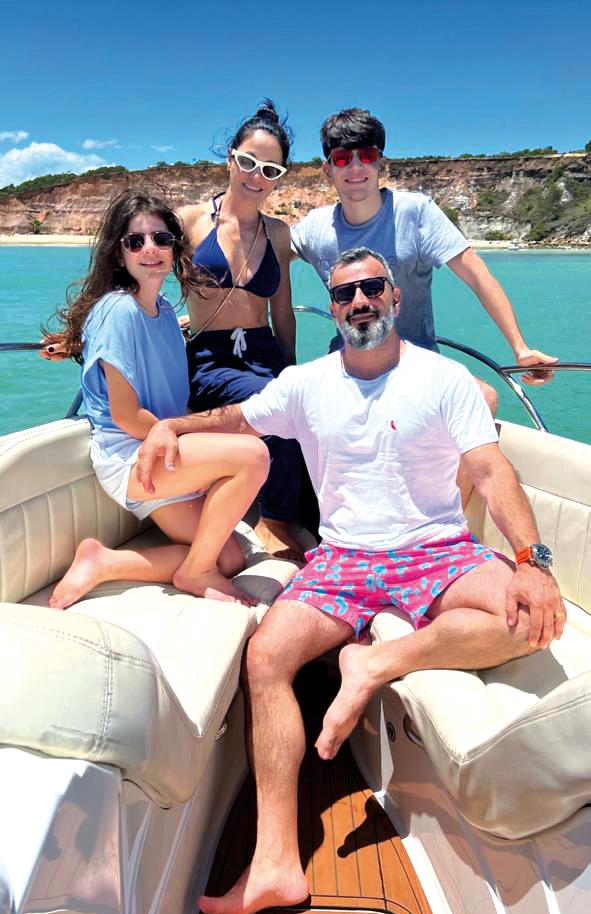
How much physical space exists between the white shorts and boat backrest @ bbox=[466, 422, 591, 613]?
1029 mm

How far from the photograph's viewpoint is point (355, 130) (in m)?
2.45

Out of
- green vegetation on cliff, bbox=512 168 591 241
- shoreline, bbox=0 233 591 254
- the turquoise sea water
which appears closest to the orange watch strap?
the turquoise sea water

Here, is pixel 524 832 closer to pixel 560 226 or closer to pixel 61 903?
pixel 61 903

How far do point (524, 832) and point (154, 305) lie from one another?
1.67m

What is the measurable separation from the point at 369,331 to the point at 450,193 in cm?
7823

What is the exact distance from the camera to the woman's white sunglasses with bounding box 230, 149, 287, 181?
2395 millimetres

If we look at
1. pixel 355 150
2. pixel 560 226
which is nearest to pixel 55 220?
pixel 560 226

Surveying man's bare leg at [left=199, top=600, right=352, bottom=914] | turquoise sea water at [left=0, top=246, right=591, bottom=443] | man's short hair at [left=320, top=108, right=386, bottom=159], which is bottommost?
turquoise sea water at [left=0, top=246, right=591, bottom=443]

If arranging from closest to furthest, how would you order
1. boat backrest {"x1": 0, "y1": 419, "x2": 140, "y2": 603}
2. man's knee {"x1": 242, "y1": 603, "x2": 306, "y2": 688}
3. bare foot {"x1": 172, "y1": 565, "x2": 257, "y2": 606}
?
man's knee {"x1": 242, "y1": 603, "x2": 306, "y2": 688} → boat backrest {"x1": 0, "y1": 419, "x2": 140, "y2": 603} → bare foot {"x1": 172, "y1": 565, "x2": 257, "y2": 606}

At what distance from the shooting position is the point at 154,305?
2117 mm

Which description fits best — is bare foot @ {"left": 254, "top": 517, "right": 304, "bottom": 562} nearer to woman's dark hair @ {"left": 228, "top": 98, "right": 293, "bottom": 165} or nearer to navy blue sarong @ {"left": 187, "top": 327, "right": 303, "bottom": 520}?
navy blue sarong @ {"left": 187, "top": 327, "right": 303, "bottom": 520}

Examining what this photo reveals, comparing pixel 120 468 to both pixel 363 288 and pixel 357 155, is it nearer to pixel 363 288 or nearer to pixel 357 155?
pixel 363 288

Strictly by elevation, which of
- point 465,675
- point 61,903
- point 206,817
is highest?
point 61,903

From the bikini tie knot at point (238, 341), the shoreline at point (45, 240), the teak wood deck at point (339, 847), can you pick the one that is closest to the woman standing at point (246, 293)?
the bikini tie knot at point (238, 341)
